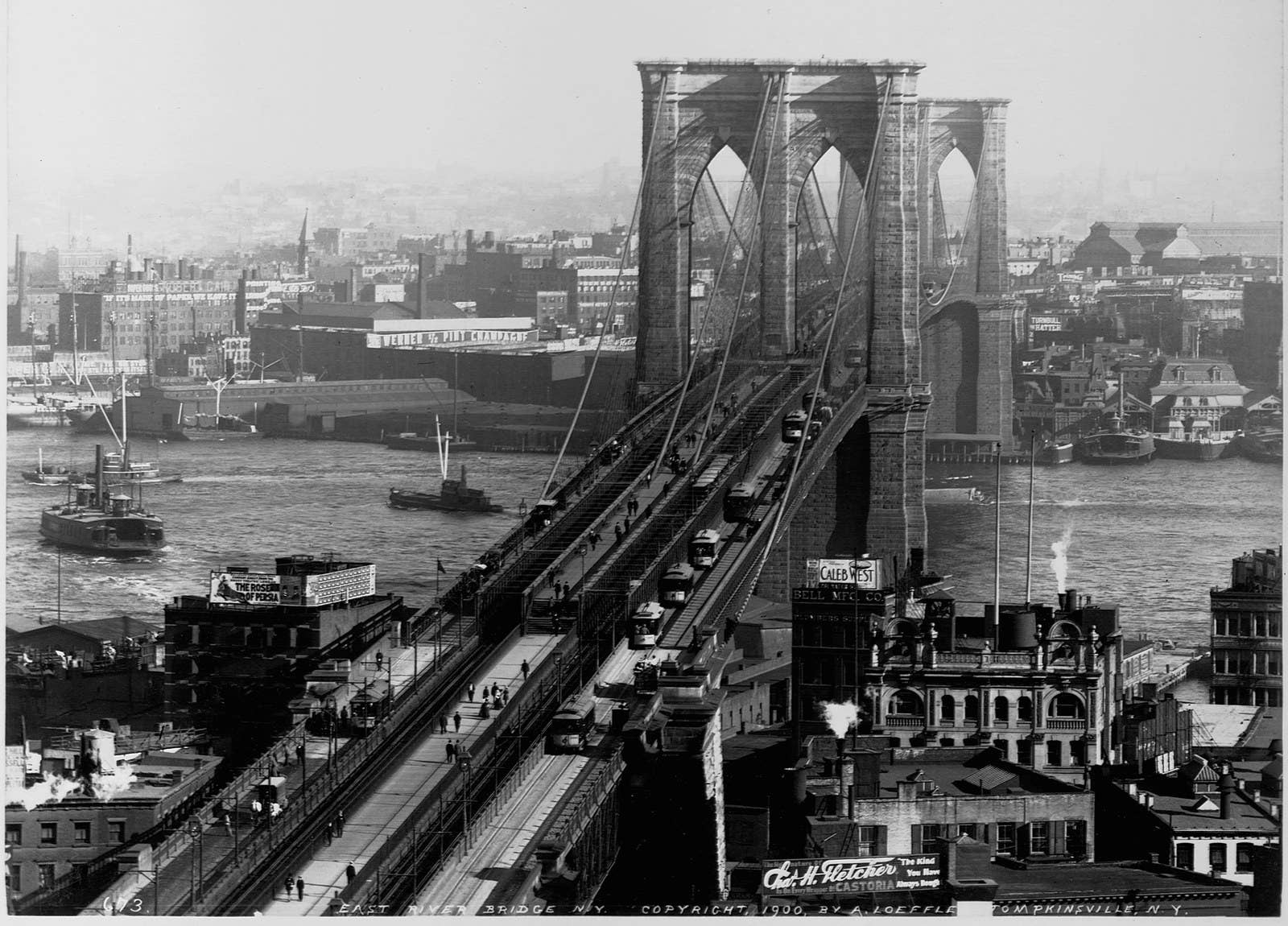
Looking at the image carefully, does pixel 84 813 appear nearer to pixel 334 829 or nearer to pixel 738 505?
pixel 334 829

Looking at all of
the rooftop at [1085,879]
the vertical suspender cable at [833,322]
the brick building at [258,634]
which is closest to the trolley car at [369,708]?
the rooftop at [1085,879]

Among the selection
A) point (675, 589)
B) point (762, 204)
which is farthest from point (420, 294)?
point (675, 589)

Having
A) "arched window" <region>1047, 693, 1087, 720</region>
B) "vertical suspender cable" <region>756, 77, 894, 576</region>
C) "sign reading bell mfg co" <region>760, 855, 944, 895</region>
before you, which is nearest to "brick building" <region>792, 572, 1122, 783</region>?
"arched window" <region>1047, 693, 1087, 720</region>

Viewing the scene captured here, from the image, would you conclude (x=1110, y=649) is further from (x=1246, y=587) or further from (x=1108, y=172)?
(x=1108, y=172)

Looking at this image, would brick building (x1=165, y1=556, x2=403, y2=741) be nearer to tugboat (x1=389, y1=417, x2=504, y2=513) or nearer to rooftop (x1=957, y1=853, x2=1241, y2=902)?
rooftop (x1=957, y1=853, x2=1241, y2=902)

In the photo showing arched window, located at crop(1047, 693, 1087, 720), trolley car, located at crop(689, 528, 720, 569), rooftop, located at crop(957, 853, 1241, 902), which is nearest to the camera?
rooftop, located at crop(957, 853, 1241, 902)
